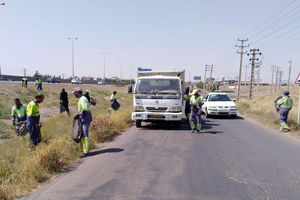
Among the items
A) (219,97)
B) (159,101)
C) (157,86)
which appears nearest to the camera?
(159,101)

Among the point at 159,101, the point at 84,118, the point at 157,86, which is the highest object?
the point at 157,86

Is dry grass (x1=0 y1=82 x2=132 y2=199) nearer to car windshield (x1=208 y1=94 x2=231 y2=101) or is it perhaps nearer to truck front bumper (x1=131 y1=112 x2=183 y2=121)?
truck front bumper (x1=131 y1=112 x2=183 y2=121)

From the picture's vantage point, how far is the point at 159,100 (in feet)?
32.7

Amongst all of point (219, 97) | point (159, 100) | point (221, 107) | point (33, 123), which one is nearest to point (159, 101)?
point (159, 100)

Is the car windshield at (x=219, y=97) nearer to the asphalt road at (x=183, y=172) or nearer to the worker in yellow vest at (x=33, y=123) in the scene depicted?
the asphalt road at (x=183, y=172)

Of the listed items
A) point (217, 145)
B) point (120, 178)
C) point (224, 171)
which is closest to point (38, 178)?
point (120, 178)

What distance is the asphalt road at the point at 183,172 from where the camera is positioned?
3961 mm

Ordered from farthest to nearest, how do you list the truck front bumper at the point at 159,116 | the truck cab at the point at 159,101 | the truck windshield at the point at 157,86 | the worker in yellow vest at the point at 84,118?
the truck windshield at the point at 157,86 → the truck cab at the point at 159,101 → the truck front bumper at the point at 159,116 → the worker in yellow vest at the point at 84,118

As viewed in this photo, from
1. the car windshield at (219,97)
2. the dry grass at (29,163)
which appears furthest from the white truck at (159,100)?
the car windshield at (219,97)

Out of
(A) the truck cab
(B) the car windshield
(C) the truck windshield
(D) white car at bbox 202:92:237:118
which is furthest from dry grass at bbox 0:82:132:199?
(B) the car windshield

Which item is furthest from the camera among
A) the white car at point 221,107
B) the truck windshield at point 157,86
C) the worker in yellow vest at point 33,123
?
the white car at point 221,107

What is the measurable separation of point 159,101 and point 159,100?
0.14 feet

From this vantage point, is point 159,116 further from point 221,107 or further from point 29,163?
point 221,107

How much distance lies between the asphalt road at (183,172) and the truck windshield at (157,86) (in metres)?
2.95
